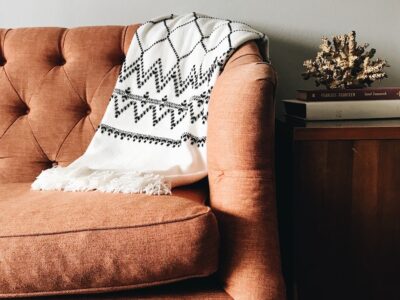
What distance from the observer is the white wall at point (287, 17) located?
4.27 ft

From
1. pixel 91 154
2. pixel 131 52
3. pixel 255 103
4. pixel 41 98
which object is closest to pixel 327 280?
pixel 255 103

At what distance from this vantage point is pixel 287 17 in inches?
51.7

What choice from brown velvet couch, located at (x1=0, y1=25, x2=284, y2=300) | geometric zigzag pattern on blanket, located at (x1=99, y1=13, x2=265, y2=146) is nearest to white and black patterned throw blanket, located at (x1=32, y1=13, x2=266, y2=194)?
geometric zigzag pattern on blanket, located at (x1=99, y1=13, x2=265, y2=146)

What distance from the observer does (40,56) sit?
119cm

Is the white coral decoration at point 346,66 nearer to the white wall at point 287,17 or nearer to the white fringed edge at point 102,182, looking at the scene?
the white wall at point 287,17

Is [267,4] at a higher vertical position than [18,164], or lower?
higher

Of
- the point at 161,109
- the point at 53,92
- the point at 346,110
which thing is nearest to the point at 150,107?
the point at 161,109

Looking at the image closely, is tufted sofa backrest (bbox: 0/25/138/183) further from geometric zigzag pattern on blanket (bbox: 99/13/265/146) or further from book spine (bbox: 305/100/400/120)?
book spine (bbox: 305/100/400/120)

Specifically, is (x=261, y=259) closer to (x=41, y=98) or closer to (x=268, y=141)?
(x=268, y=141)

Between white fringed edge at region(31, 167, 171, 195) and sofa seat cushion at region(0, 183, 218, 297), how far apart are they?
0.16m

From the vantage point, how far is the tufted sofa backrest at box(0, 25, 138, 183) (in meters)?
1.15

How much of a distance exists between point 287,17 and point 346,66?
13.9 inches

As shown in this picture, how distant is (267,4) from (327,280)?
90 cm

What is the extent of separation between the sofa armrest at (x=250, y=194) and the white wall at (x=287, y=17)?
0.70m
